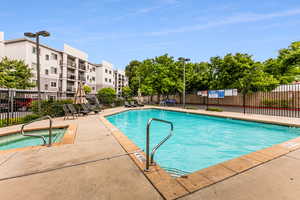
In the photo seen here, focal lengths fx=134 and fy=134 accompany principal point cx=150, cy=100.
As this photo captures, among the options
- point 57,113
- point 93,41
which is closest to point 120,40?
point 93,41

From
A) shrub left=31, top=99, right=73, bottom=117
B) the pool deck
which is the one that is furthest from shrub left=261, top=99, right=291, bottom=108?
shrub left=31, top=99, right=73, bottom=117

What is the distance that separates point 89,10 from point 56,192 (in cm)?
1259

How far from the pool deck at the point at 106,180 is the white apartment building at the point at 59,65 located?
14.8 meters

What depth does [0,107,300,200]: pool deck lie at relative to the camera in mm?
2010

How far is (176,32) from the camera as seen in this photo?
15703 millimetres

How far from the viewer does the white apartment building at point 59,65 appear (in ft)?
67.8

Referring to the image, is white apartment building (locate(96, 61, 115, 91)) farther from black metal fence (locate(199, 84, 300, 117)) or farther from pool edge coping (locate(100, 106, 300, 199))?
pool edge coping (locate(100, 106, 300, 199))

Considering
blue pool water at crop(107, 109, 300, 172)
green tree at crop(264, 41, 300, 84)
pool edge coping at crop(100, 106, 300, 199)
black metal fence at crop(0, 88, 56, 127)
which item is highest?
green tree at crop(264, 41, 300, 84)

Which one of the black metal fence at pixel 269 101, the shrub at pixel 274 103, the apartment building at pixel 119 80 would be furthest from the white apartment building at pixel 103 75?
the shrub at pixel 274 103

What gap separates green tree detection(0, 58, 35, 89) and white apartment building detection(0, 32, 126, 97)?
2057mm

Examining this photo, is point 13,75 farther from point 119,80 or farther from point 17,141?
point 119,80

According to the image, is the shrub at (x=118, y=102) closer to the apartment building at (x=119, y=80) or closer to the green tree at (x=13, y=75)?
the green tree at (x=13, y=75)

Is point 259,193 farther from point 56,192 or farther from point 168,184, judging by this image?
point 56,192

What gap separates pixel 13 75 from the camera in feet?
51.1
